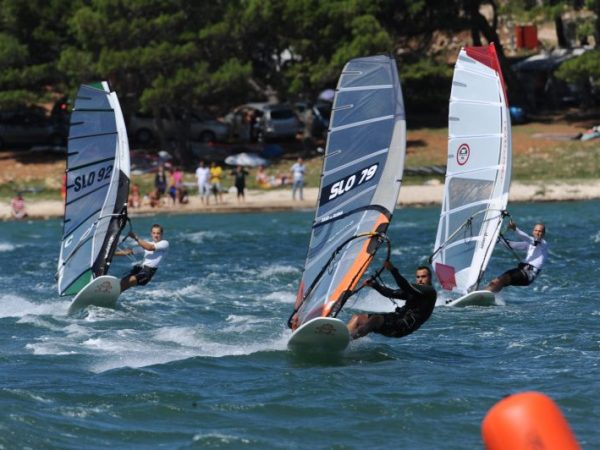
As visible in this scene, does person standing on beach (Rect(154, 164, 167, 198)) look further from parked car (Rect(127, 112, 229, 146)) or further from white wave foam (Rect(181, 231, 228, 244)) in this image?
parked car (Rect(127, 112, 229, 146))

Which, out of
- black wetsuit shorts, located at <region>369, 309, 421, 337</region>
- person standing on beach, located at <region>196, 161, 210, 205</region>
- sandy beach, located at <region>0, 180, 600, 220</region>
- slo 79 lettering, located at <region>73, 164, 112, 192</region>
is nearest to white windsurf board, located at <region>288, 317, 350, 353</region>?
black wetsuit shorts, located at <region>369, 309, 421, 337</region>

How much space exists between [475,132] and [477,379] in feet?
21.7

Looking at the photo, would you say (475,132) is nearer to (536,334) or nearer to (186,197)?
(536,334)

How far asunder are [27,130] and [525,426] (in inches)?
1712

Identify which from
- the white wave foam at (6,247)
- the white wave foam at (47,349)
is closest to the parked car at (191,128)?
the white wave foam at (6,247)

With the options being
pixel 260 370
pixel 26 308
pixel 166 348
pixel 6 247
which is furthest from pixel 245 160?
pixel 260 370

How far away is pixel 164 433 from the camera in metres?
13.0

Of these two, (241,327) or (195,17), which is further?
(195,17)

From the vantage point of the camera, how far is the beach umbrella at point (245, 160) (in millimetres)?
45094

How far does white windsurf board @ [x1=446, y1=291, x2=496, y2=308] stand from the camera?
20062 mm

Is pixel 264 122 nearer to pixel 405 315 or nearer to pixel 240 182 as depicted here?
pixel 240 182

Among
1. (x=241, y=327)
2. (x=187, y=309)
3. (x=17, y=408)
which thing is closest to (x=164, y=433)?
(x=17, y=408)

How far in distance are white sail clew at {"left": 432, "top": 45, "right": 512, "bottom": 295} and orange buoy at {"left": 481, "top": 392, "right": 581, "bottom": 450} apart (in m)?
12.3

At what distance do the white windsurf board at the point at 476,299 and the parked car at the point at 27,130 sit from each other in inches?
1237
